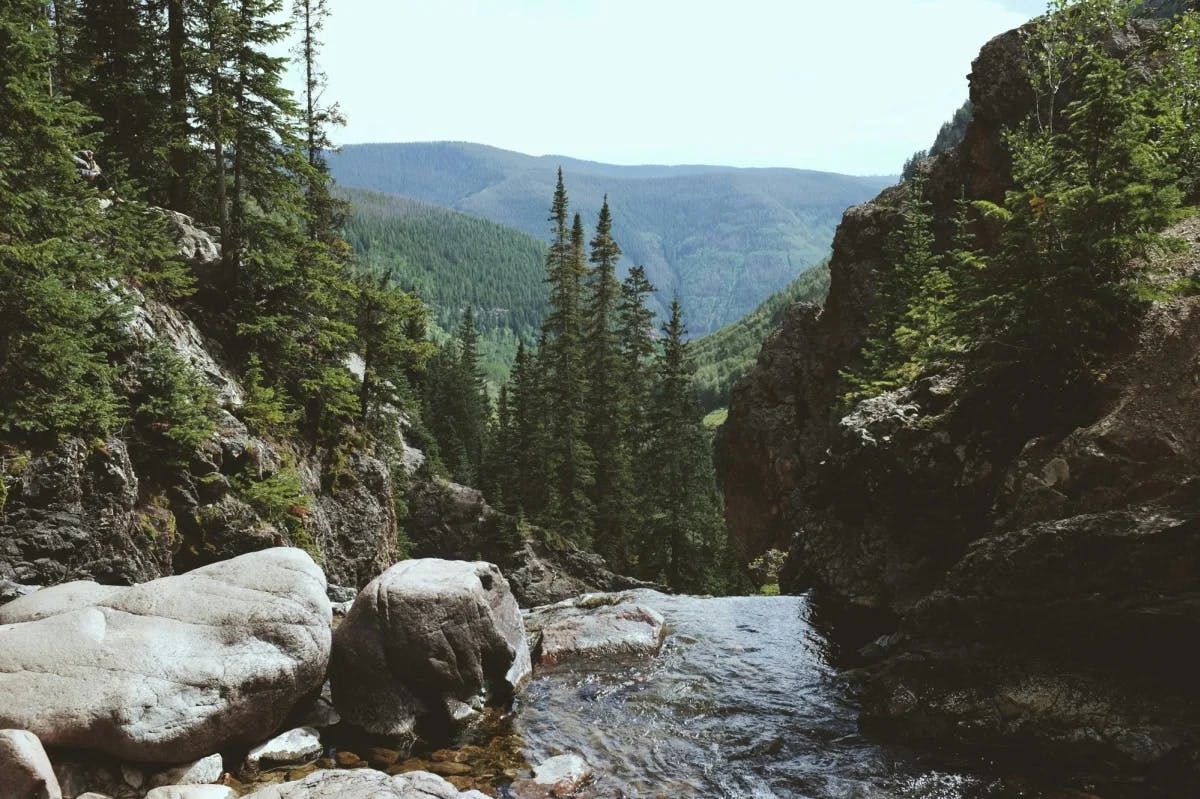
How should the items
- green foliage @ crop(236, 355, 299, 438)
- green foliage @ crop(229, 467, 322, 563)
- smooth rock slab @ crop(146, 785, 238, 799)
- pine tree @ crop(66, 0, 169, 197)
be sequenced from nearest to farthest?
smooth rock slab @ crop(146, 785, 238, 799), green foliage @ crop(229, 467, 322, 563), green foliage @ crop(236, 355, 299, 438), pine tree @ crop(66, 0, 169, 197)

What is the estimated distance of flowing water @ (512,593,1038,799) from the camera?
9945 millimetres

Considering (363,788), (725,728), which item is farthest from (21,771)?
(725,728)

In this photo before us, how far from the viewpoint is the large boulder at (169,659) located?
8.93m

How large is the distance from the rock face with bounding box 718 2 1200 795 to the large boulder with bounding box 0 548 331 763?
9.56m

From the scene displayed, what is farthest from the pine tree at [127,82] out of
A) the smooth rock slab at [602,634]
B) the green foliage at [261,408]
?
the smooth rock slab at [602,634]

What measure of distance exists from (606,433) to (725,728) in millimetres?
42513

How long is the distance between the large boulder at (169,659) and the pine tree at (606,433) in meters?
41.2

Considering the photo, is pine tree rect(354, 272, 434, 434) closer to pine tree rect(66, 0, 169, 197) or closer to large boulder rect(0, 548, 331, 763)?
pine tree rect(66, 0, 169, 197)

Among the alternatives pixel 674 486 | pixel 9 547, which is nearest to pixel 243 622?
pixel 9 547

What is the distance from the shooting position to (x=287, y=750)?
1030 centimetres

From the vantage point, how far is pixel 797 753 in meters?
11.0

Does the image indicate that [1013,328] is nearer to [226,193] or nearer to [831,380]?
[226,193]

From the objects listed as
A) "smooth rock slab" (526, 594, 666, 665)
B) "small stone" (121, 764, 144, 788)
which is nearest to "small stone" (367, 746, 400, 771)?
"small stone" (121, 764, 144, 788)

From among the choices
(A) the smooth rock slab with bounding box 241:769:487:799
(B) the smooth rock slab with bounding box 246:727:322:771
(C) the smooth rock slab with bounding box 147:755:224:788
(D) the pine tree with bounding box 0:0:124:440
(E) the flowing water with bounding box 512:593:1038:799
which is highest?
(D) the pine tree with bounding box 0:0:124:440
